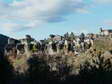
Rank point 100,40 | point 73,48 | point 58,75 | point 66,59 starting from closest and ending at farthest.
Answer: point 58,75
point 66,59
point 73,48
point 100,40

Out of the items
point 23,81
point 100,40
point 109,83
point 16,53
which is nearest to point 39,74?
point 23,81

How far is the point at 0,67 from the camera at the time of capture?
40.1 metres

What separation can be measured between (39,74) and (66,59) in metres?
9.34

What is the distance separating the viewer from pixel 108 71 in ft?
165

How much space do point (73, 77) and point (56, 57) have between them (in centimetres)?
925

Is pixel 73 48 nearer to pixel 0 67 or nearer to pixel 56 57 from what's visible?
pixel 56 57

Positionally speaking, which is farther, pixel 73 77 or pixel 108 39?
pixel 108 39

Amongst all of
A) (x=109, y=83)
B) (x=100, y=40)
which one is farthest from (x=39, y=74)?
(x=100, y=40)

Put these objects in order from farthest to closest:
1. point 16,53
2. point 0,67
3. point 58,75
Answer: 1. point 16,53
2. point 58,75
3. point 0,67

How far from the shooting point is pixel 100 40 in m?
77.3

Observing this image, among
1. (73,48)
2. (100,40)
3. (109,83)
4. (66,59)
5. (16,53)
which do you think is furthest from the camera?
(100,40)

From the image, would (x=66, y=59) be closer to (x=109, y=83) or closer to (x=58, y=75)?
(x=58, y=75)

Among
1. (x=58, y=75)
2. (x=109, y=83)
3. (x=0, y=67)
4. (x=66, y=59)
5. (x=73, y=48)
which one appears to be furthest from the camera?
(x=73, y=48)

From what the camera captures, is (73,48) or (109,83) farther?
(73,48)
